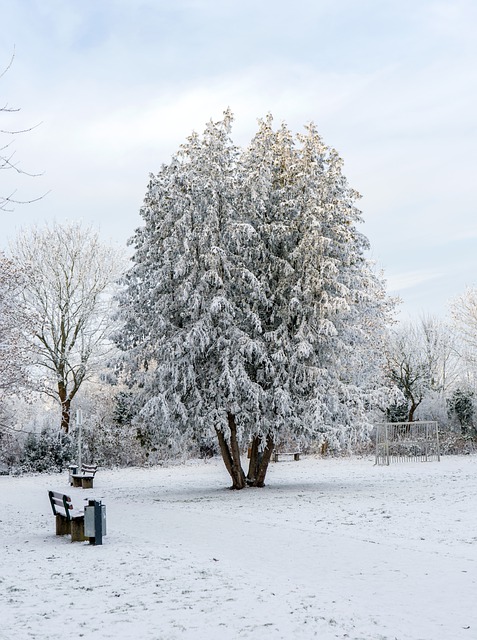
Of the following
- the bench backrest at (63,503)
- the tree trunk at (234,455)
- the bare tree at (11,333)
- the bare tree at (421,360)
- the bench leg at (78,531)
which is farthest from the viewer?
the bare tree at (421,360)

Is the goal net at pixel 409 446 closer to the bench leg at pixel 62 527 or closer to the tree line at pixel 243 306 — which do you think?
the tree line at pixel 243 306

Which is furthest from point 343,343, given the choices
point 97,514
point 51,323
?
point 51,323

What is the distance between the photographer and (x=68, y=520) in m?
12.7

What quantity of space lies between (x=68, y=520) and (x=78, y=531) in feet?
1.96

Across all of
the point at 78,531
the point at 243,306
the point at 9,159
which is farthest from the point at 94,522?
the point at 243,306

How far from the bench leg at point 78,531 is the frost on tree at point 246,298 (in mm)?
6986

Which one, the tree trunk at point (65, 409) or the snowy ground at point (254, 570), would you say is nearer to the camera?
the snowy ground at point (254, 570)

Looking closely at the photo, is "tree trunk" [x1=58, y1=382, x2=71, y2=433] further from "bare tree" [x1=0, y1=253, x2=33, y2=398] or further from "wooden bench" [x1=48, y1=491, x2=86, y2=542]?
"wooden bench" [x1=48, y1=491, x2=86, y2=542]

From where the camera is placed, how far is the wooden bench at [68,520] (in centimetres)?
1215

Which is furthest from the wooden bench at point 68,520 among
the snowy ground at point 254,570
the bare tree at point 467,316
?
the bare tree at point 467,316

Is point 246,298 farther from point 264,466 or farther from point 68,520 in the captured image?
point 68,520

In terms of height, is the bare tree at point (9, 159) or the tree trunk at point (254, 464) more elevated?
the bare tree at point (9, 159)

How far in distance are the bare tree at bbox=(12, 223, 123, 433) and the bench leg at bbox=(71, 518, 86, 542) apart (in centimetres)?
2260

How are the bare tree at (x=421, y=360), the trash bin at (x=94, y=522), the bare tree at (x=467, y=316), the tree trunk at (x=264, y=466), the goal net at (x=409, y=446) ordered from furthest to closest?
1. the bare tree at (x=467, y=316)
2. the bare tree at (x=421, y=360)
3. the goal net at (x=409, y=446)
4. the tree trunk at (x=264, y=466)
5. the trash bin at (x=94, y=522)
